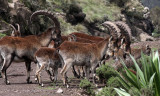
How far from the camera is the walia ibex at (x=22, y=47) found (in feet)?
33.3

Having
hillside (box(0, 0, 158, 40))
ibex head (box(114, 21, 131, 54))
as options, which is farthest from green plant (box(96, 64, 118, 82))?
hillside (box(0, 0, 158, 40))

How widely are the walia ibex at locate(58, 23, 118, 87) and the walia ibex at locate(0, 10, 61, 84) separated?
61.8 inches

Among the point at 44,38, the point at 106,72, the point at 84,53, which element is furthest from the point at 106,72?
the point at 44,38

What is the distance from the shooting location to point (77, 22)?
1241 inches

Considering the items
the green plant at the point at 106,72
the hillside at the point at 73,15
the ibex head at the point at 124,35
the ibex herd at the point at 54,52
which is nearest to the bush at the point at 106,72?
the green plant at the point at 106,72

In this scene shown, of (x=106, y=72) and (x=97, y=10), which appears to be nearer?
(x=106, y=72)

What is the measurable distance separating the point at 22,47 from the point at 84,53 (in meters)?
2.30

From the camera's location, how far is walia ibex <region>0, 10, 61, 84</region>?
33.3 feet

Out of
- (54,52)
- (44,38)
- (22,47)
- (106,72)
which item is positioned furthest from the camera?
(44,38)

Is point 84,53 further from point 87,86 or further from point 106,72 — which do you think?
point 87,86

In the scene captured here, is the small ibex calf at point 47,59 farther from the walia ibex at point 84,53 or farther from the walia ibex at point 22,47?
the walia ibex at point 22,47

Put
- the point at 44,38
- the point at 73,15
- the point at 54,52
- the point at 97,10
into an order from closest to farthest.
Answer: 1. the point at 54,52
2. the point at 44,38
3. the point at 73,15
4. the point at 97,10

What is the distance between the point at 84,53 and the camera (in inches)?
396

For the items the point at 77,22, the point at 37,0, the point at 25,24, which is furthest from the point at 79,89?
the point at 77,22
